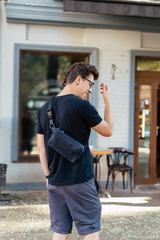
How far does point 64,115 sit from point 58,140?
170mm

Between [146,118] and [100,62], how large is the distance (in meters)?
1.57

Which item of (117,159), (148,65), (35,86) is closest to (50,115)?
(117,159)

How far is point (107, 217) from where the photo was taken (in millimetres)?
4617

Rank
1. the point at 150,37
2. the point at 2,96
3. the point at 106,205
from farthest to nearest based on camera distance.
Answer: the point at 150,37, the point at 2,96, the point at 106,205

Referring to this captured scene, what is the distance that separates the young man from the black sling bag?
48 millimetres

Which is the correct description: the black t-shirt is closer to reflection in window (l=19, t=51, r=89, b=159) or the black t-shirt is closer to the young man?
the young man

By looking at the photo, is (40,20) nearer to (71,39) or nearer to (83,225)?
(71,39)

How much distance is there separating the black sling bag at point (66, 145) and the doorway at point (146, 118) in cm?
500

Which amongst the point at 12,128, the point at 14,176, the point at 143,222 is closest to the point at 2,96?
the point at 12,128

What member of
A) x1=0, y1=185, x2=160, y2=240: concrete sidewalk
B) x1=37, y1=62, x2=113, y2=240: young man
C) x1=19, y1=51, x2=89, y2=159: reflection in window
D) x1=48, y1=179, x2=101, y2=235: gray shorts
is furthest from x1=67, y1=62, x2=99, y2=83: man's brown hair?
x1=19, y1=51, x2=89, y2=159: reflection in window

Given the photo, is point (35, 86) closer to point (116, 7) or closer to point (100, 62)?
point (100, 62)

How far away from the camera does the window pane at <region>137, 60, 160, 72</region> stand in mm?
7074

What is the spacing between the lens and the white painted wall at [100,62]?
6.45m

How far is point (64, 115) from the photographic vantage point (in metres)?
2.20
